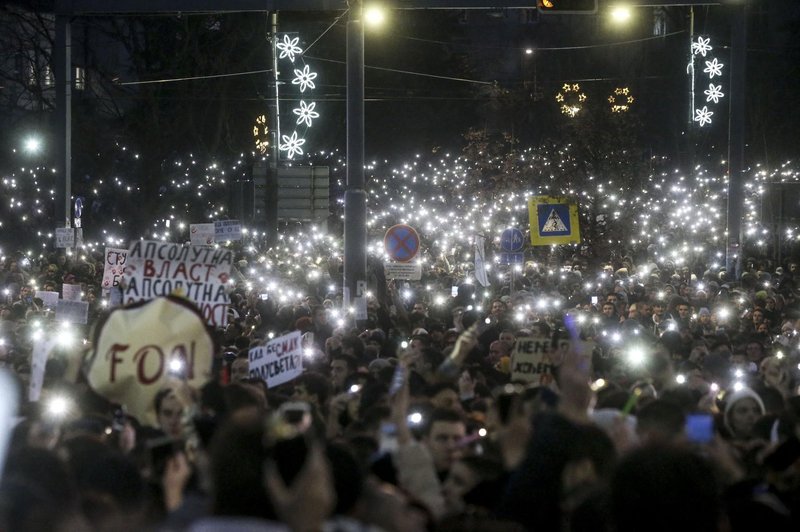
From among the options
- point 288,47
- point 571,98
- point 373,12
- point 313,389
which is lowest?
point 313,389

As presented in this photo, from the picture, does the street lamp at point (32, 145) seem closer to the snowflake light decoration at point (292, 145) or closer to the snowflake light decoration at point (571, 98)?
the snowflake light decoration at point (571, 98)

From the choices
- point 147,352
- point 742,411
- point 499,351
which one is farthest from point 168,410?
point 499,351

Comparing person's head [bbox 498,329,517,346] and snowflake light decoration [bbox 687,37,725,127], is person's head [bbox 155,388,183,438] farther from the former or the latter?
snowflake light decoration [bbox 687,37,725,127]

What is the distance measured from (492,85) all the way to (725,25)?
16.5 meters

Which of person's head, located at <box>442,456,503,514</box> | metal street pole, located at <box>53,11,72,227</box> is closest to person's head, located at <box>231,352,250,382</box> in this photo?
person's head, located at <box>442,456,503,514</box>

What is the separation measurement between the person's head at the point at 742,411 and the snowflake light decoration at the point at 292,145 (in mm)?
15696

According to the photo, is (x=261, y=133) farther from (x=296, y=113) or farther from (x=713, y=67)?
(x=296, y=113)

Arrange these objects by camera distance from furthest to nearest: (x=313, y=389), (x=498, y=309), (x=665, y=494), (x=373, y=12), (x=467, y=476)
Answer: (x=498, y=309) → (x=373, y=12) → (x=313, y=389) → (x=467, y=476) → (x=665, y=494)

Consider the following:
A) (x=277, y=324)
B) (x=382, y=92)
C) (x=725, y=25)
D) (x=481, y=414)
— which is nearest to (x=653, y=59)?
(x=725, y=25)

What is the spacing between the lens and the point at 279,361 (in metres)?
12.0

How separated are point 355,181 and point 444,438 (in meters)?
12.3

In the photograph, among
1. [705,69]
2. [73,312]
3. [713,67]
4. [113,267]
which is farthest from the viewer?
[705,69]

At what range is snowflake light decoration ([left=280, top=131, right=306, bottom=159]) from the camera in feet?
80.1

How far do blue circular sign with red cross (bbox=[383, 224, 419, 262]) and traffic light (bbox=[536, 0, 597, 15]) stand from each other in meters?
3.67
